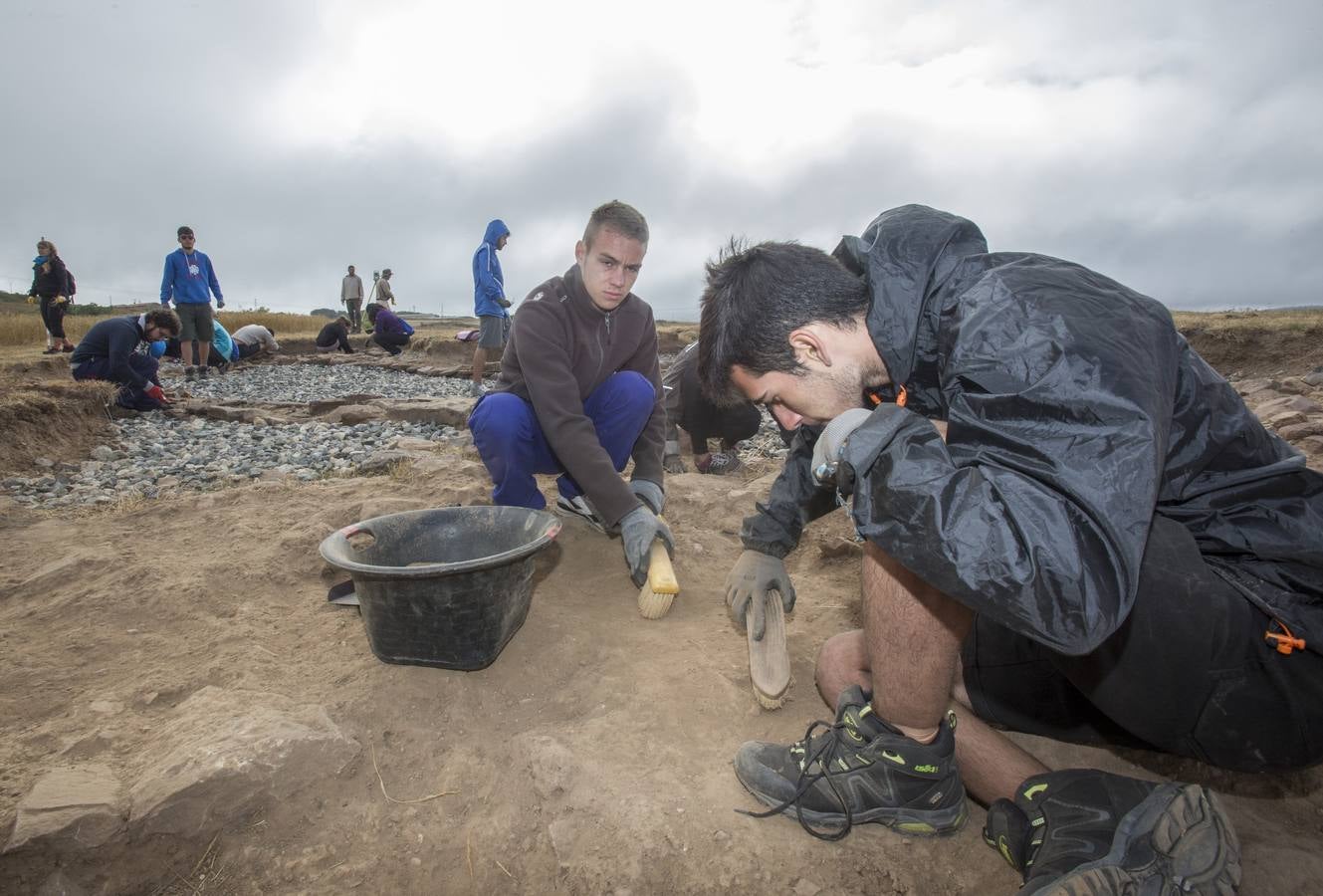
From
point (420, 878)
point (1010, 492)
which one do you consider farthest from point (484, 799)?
point (1010, 492)

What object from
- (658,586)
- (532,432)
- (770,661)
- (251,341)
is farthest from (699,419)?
(251,341)

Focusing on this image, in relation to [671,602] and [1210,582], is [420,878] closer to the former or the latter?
[671,602]

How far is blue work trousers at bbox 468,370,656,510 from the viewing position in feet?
9.17

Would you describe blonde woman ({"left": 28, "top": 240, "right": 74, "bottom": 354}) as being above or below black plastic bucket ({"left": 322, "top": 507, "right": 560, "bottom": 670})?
above

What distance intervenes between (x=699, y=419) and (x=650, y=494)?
7.70 feet

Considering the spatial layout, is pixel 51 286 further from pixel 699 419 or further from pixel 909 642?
pixel 909 642

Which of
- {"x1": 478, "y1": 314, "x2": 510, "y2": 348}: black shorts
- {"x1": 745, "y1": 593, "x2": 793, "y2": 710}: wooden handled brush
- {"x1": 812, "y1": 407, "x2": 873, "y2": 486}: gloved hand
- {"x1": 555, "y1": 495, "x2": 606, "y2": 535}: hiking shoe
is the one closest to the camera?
{"x1": 812, "y1": 407, "x2": 873, "y2": 486}: gloved hand

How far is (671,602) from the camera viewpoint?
8.18ft

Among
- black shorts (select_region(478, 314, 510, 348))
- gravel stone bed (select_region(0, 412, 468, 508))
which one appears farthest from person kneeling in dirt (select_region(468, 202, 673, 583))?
black shorts (select_region(478, 314, 510, 348))

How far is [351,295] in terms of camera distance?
57.0 feet

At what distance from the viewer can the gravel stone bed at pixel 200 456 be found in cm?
405

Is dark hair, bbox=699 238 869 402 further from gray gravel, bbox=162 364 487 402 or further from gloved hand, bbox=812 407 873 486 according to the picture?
gray gravel, bbox=162 364 487 402

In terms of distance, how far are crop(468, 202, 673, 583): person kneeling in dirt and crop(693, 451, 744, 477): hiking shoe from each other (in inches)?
74.5

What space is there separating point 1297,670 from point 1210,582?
0.70 ft
